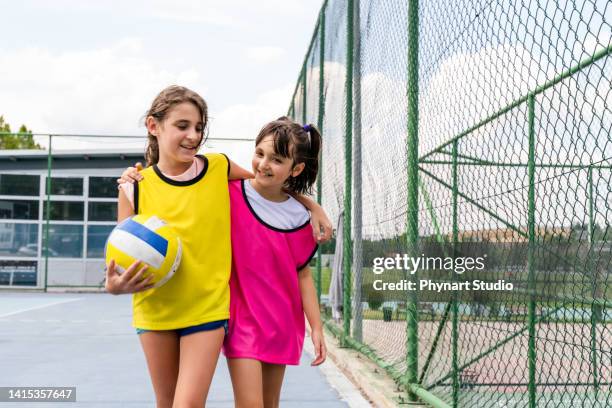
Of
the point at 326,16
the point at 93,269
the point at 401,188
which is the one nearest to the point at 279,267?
the point at 401,188

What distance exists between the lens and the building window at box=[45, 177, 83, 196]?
785 inches

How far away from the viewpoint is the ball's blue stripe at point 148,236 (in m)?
2.36

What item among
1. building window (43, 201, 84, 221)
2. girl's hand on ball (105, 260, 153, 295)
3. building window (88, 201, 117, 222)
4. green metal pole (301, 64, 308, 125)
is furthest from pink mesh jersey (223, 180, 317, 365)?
building window (88, 201, 117, 222)

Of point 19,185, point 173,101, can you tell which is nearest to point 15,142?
point 19,185

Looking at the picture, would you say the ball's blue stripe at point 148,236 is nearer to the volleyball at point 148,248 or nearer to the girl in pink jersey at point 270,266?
the volleyball at point 148,248

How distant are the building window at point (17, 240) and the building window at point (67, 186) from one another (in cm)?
123

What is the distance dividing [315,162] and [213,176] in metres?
0.38

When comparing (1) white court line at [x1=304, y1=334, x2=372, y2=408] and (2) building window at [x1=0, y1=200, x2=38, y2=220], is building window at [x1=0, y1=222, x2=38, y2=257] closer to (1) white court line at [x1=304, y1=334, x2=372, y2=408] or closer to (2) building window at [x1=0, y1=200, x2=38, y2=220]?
(2) building window at [x1=0, y1=200, x2=38, y2=220]

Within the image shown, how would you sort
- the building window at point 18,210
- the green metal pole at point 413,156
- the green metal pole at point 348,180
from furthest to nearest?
the building window at point 18,210
the green metal pole at point 348,180
the green metal pole at point 413,156

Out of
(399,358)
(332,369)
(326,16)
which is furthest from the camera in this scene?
(326,16)

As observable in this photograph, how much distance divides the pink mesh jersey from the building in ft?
54.9

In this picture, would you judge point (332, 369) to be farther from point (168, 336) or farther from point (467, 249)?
point (168, 336)

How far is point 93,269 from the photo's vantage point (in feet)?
63.7

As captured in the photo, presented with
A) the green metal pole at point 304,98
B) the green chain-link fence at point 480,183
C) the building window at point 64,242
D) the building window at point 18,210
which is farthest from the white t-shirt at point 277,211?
the building window at point 18,210
